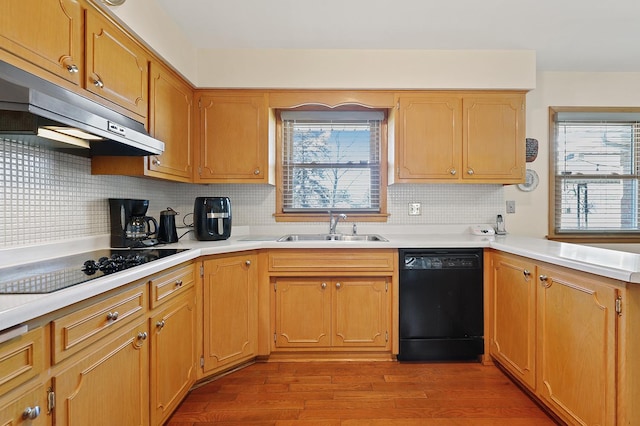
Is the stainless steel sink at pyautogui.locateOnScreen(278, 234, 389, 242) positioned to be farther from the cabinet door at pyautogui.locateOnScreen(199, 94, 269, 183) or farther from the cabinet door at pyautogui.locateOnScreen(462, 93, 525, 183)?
the cabinet door at pyautogui.locateOnScreen(462, 93, 525, 183)

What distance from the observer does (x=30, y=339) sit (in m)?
0.89

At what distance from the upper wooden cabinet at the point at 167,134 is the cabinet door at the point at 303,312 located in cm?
108

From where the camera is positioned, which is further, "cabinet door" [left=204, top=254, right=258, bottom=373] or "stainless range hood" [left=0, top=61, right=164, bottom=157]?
"cabinet door" [left=204, top=254, right=258, bottom=373]

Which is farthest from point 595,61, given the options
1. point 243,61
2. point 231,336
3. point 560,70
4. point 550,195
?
point 231,336

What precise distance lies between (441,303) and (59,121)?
2329mm

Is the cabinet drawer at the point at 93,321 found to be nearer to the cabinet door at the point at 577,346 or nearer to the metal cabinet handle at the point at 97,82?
the metal cabinet handle at the point at 97,82

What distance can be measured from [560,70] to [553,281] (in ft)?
7.46

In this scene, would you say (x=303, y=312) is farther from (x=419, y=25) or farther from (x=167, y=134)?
(x=419, y=25)

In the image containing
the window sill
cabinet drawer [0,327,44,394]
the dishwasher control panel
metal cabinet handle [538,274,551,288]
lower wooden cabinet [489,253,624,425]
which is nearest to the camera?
cabinet drawer [0,327,44,394]

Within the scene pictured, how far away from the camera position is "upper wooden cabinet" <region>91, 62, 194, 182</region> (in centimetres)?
194

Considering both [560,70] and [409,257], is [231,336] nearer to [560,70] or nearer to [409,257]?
[409,257]

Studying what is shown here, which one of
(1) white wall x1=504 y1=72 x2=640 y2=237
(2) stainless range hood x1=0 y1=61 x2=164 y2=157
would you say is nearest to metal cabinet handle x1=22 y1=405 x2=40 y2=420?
(2) stainless range hood x1=0 y1=61 x2=164 y2=157

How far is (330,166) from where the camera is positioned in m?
3.01

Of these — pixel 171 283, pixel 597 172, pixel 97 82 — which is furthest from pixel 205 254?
pixel 597 172
